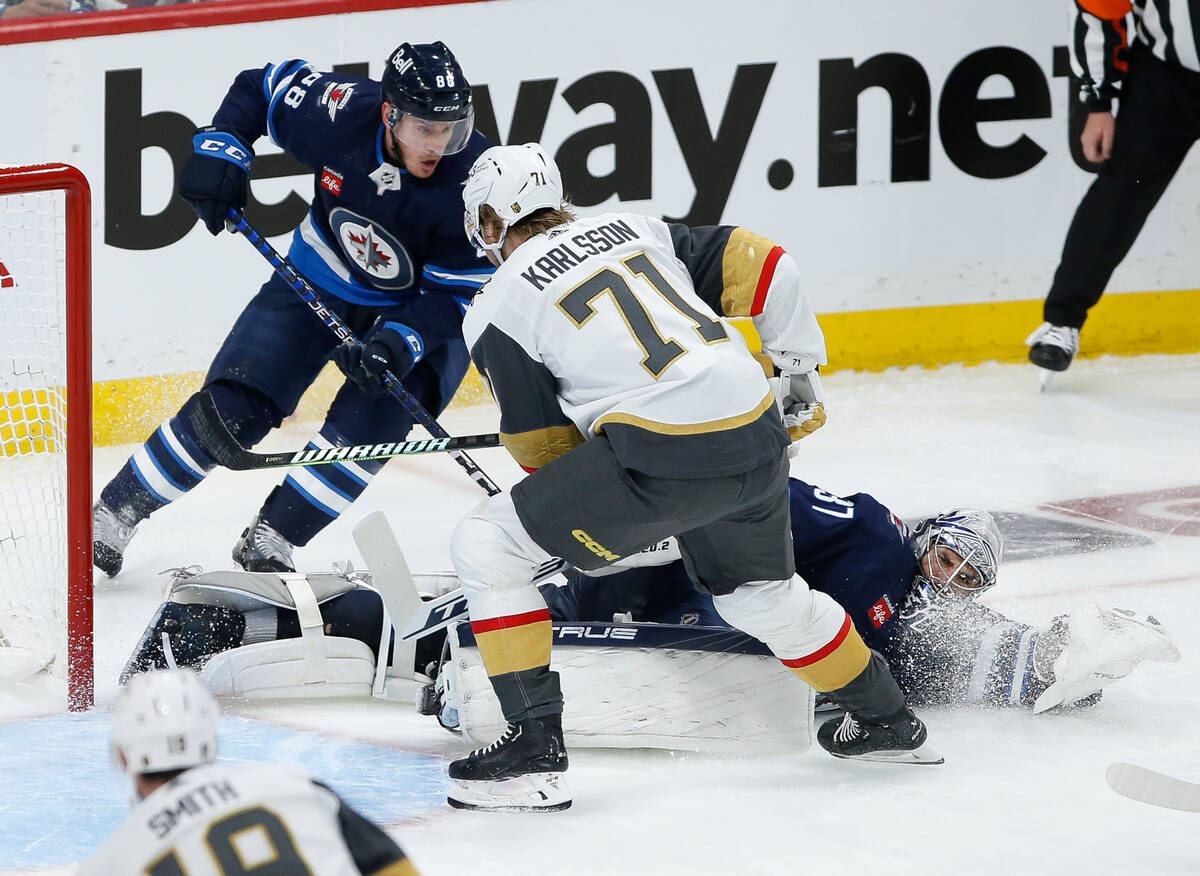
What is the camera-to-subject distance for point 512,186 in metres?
2.33

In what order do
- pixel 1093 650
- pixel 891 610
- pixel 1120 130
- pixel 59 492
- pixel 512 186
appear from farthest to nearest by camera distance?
pixel 1120 130 → pixel 59 492 → pixel 891 610 → pixel 1093 650 → pixel 512 186

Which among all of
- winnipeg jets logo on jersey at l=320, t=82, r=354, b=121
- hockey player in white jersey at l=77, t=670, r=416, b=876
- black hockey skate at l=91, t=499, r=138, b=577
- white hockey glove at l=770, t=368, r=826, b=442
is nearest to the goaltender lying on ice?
white hockey glove at l=770, t=368, r=826, b=442

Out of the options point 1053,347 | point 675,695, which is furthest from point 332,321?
point 1053,347

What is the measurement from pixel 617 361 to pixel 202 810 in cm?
109

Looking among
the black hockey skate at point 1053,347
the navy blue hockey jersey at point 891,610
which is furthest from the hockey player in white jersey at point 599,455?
the black hockey skate at point 1053,347

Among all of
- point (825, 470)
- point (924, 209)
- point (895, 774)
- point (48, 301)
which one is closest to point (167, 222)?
point (48, 301)

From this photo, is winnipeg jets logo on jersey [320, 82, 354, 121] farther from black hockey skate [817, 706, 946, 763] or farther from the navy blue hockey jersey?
black hockey skate [817, 706, 946, 763]

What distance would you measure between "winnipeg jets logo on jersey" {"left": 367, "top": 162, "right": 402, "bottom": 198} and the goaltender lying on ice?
777mm

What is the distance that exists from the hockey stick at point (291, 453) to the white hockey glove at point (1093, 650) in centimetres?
101

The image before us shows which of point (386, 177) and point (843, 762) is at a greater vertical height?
point (386, 177)

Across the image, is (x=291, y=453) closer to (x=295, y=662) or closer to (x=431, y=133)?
(x=295, y=662)

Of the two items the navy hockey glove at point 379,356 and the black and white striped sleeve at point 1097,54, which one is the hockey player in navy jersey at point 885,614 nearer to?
the navy hockey glove at point 379,356

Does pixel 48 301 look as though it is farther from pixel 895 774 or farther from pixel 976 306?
pixel 976 306

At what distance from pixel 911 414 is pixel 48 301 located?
7.46 ft
